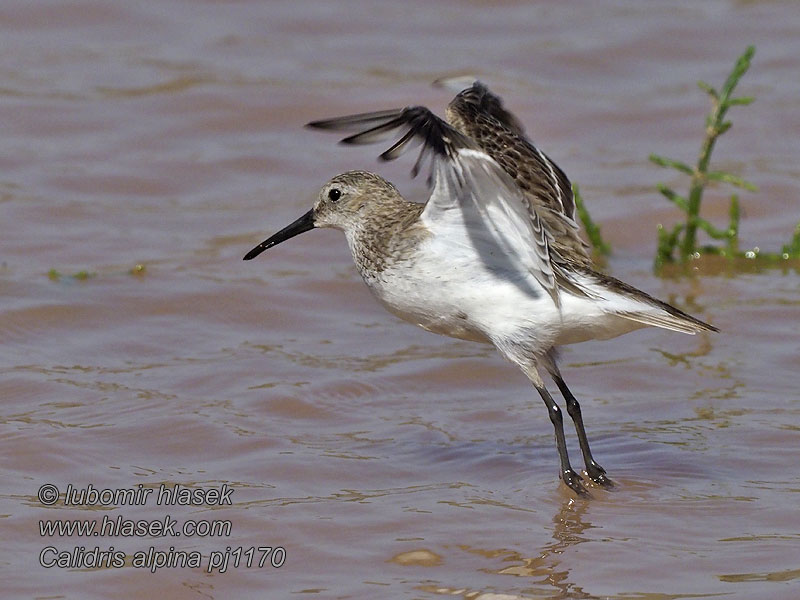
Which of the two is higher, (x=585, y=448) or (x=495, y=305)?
(x=495, y=305)

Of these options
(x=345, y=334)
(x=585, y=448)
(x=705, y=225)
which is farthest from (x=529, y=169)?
(x=705, y=225)

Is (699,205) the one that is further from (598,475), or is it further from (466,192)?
(466,192)

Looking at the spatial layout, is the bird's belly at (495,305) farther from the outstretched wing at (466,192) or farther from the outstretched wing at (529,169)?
the outstretched wing at (529,169)

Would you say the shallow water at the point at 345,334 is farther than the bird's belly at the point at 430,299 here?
No

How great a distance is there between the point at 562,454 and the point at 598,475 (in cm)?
23

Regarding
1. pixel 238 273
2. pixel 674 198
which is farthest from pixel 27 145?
pixel 674 198

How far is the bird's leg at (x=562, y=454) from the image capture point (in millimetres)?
6430

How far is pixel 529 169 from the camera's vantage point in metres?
7.08

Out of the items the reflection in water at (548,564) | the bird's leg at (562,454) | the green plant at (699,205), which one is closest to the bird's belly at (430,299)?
the bird's leg at (562,454)

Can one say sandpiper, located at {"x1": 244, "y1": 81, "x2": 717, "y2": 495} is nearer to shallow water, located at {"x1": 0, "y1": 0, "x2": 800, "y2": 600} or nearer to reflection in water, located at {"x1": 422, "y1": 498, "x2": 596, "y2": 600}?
reflection in water, located at {"x1": 422, "y1": 498, "x2": 596, "y2": 600}

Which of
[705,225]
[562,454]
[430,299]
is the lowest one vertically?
[562,454]

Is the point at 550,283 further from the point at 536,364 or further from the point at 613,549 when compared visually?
the point at 613,549

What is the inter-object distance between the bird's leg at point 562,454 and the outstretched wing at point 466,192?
2.00 feet

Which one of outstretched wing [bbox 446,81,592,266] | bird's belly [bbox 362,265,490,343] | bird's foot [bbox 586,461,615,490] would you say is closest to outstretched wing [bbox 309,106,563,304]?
bird's belly [bbox 362,265,490,343]
